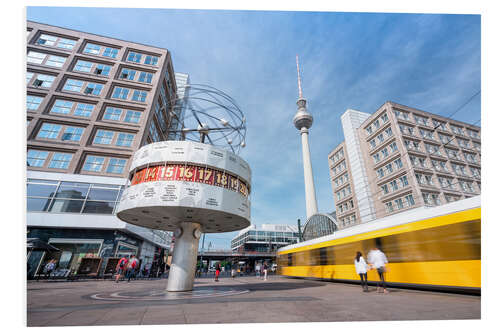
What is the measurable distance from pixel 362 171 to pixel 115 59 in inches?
1725

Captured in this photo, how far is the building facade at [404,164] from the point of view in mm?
31516

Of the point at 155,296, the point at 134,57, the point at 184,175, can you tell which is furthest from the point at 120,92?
the point at 155,296

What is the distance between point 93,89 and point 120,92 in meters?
3.01

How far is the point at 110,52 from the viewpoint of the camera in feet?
101

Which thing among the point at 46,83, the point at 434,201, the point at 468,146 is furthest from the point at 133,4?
the point at 468,146

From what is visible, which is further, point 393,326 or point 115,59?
point 115,59

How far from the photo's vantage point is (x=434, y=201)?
30.0 meters

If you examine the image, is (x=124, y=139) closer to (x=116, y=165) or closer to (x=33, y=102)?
(x=116, y=165)

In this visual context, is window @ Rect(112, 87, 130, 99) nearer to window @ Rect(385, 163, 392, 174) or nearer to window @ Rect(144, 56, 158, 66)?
window @ Rect(144, 56, 158, 66)

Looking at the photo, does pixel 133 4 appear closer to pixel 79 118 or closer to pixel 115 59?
pixel 79 118

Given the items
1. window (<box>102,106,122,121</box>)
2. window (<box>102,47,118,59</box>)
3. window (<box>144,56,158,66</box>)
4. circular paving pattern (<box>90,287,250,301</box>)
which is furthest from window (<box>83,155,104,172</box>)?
circular paving pattern (<box>90,287,250,301</box>)

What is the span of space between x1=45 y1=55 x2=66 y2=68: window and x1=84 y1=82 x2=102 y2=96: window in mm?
4755

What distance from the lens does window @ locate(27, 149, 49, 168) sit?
2203cm

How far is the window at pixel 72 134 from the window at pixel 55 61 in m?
9.81
